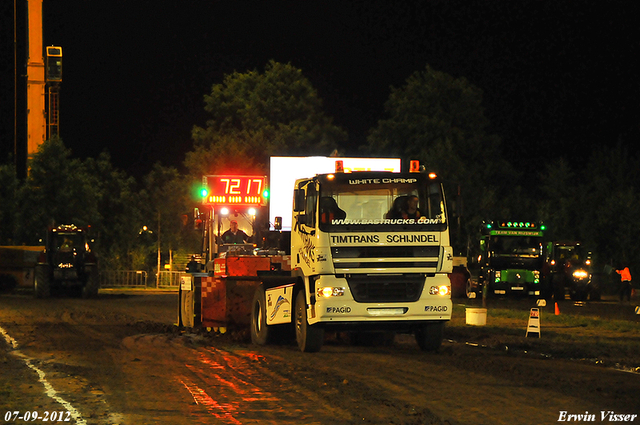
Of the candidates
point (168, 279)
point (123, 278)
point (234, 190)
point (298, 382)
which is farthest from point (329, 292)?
point (123, 278)

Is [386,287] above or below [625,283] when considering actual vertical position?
above

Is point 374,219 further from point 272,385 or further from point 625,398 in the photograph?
point 625,398

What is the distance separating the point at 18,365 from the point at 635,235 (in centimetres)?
4673

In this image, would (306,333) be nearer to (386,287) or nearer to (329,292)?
(329,292)

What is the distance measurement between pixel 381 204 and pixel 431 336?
2.55 metres

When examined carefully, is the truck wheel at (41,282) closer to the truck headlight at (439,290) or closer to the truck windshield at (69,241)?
the truck windshield at (69,241)

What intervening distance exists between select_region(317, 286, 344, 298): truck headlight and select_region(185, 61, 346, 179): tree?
57.4 m

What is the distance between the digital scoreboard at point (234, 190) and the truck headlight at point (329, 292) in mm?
11970

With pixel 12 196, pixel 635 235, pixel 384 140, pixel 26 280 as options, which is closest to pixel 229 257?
pixel 26 280

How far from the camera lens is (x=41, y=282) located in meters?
38.9

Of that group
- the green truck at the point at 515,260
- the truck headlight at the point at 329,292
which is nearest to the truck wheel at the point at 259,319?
the truck headlight at the point at 329,292

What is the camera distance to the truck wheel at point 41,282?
38.9m

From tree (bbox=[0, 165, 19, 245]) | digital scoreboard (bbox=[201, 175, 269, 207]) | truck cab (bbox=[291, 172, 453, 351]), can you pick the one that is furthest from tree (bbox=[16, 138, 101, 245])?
truck cab (bbox=[291, 172, 453, 351])

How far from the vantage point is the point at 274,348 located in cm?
1744
